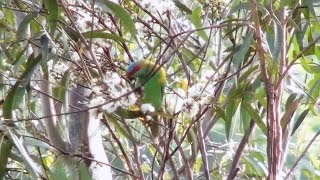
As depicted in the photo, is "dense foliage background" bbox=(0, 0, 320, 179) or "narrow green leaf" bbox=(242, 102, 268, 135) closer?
"dense foliage background" bbox=(0, 0, 320, 179)

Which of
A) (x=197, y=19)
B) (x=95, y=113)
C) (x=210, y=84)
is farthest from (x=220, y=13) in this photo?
(x=95, y=113)

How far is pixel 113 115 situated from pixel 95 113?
0.10 m

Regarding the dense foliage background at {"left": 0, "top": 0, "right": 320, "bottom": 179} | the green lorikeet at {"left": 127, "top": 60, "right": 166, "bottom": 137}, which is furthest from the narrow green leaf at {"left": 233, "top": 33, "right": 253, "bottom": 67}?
the green lorikeet at {"left": 127, "top": 60, "right": 166, "bottom": 137}

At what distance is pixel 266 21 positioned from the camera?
935mm

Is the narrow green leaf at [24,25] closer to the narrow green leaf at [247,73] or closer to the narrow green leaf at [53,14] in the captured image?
the narrow green leaf at [53,14]

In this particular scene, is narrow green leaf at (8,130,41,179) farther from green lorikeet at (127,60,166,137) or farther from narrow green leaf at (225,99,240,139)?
narrow green leaf at (225,99,240,139)

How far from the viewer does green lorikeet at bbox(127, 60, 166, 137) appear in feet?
2.74

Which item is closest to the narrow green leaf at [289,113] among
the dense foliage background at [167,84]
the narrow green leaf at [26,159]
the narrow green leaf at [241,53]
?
the dense foliage background at [167,84]

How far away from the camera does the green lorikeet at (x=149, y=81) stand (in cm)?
83

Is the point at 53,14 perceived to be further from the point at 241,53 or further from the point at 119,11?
the point at 241,53

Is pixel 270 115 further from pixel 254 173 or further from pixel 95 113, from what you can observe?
pixel 254 173

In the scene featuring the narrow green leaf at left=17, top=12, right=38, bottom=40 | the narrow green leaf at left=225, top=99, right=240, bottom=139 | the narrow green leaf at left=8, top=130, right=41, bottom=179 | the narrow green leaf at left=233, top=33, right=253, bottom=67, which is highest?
the narrow green leaf at left=17, top=12, right=38, bottom=40

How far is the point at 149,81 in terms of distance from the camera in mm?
835

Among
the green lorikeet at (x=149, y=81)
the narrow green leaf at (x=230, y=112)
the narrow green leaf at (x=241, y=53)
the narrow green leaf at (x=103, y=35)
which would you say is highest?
the narrow green leaf at (x=103, y=35)
